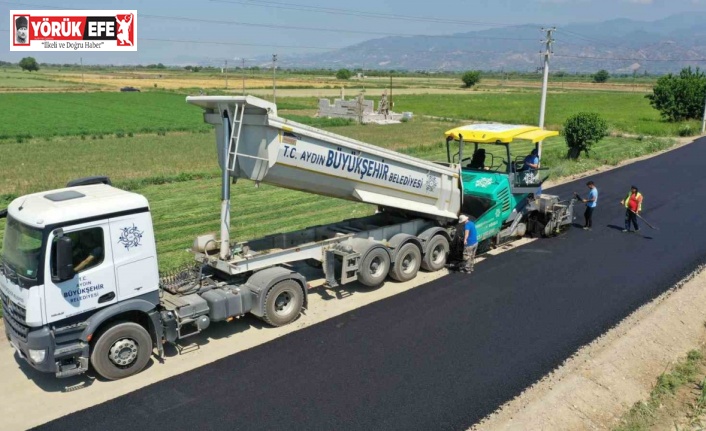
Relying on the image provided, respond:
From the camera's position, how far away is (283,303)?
10.2 meters

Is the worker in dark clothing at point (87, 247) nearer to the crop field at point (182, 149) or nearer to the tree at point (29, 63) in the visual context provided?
the crop field at point (182, 149)

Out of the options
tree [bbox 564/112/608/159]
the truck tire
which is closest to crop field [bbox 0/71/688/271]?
tree [bbox 564/112/608/159]

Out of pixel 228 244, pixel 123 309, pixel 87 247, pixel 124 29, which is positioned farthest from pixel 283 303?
pixel 124 29

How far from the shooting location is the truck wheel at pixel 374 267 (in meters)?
11.5

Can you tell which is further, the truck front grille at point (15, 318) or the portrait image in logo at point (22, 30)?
the portrait image in logo at point (22, 30)

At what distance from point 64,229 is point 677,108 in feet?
175

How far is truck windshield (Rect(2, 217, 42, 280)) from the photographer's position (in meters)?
7.52

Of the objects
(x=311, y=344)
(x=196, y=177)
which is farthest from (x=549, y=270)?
(x=196, y=177)

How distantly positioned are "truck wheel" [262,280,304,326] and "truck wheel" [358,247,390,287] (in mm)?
1645

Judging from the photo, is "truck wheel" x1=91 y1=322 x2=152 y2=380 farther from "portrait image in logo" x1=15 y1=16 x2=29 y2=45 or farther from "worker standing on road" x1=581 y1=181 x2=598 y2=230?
"portrait image in logo" x1=15 y1=16 x2=29 y2=45

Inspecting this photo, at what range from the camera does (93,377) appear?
27.7 ft

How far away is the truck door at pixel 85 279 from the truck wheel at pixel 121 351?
18.2 inches

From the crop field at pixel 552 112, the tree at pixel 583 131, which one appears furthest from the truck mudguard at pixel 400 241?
the crop field at pixel 552 112

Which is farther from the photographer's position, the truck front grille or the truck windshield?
the truck front grille
